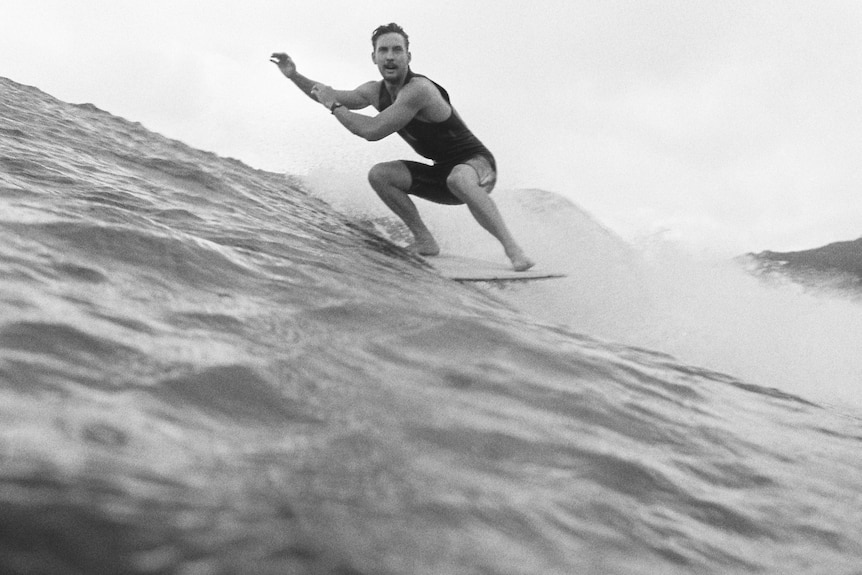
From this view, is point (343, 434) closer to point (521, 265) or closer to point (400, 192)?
point (521, 265)

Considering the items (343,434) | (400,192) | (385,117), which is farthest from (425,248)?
(343,434)

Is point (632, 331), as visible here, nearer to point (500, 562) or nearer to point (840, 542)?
point (840, 542)

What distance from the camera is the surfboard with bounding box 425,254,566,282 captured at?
14.1 feet

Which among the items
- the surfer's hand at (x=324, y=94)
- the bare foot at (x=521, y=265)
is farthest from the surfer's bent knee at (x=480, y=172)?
the surfer's hand at (x=324, y=94)

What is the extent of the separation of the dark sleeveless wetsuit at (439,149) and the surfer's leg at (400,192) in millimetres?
71

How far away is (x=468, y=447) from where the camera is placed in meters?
1.47

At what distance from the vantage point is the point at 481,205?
4758 mm

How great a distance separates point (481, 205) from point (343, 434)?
137 inches

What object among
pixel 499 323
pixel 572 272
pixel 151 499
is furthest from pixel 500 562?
pixel 572 272

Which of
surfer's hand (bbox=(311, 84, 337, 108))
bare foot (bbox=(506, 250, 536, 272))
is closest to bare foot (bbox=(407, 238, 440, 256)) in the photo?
bare foot (bbox=(506, 250, 536, 272))

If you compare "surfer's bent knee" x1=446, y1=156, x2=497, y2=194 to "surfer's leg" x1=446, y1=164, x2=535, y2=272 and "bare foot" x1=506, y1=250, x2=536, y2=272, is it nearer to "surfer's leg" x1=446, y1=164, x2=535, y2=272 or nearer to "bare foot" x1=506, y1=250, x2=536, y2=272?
"surfer's leg" x1=446, y1=164, x2=535, y2=272

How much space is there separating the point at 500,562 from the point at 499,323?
1.70 meters

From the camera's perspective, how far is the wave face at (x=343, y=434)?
1008 mm

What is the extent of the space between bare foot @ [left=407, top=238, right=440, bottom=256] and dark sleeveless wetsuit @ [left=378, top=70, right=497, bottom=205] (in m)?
0.37
